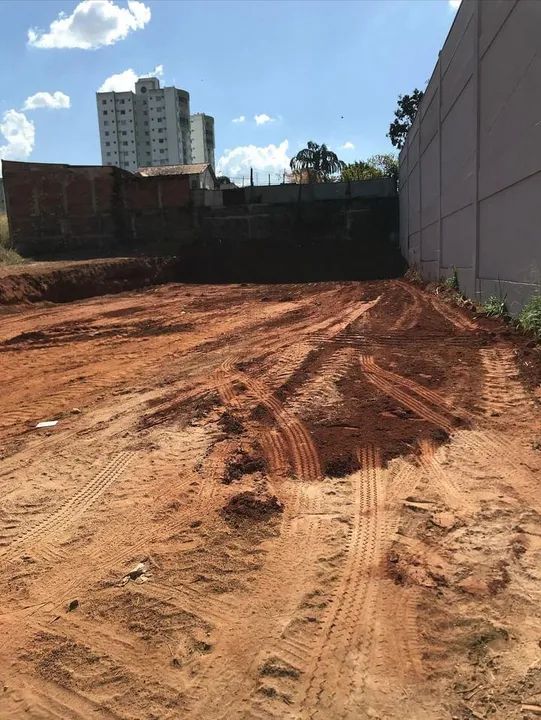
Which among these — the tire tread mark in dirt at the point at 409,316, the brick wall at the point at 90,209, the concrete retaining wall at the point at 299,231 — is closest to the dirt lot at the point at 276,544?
the tire tread mark in dirt at the point at 409,316

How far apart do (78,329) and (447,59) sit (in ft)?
37.9

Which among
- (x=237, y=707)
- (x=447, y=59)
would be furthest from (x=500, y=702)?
(x=447, y=59)

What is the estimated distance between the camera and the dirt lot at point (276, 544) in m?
2.34

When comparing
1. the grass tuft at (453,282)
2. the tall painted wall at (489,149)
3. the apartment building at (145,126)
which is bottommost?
the grass tuft at (453,282)

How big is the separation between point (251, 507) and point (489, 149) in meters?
8.96

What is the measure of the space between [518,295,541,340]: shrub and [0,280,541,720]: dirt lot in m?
0.73

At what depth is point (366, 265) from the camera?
85.0 ft

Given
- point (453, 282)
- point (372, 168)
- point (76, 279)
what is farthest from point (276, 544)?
point (372, 168)

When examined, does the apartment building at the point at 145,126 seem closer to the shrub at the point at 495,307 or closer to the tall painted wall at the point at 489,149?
the tall painted wall at the point at 489,149

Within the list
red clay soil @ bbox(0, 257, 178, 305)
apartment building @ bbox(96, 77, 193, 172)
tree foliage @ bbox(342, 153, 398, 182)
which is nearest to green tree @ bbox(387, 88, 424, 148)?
tree foliage @ bbox(342, 153, 398, 182)

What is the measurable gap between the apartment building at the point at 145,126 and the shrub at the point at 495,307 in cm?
11715

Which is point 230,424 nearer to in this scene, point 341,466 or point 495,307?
point 341,466

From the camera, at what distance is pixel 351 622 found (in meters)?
2.67

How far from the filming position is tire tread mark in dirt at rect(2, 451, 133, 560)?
358 centimetres
